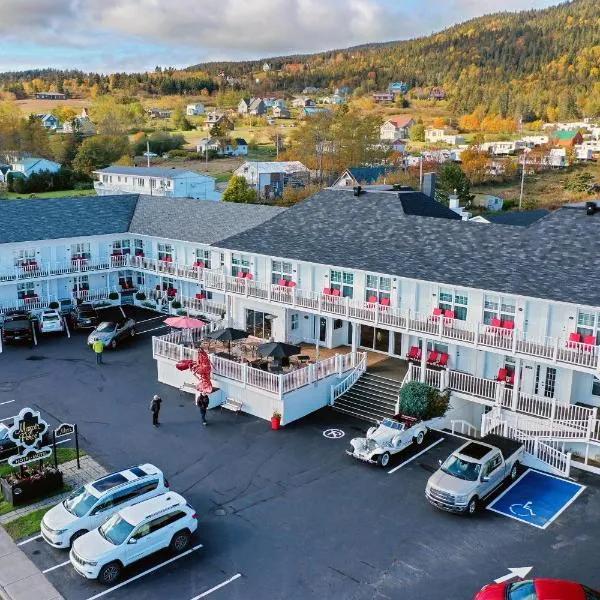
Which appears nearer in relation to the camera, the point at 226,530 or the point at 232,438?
the point at 226,530

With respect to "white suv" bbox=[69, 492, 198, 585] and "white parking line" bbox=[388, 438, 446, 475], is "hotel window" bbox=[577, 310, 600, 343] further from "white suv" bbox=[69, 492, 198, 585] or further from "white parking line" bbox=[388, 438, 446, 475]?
"white suv" bbox=[69, 492, 198, 585]

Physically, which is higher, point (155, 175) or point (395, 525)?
point (155, 175)

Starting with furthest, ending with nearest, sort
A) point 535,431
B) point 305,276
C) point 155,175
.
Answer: point 155,175
point 305,276
point 535,431

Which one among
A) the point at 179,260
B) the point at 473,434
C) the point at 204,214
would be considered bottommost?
the point at 473,434

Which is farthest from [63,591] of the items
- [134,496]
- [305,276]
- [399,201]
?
[399,201]

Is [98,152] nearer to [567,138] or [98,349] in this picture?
[98,349]

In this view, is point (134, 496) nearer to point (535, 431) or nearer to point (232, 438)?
point (232, 438)
